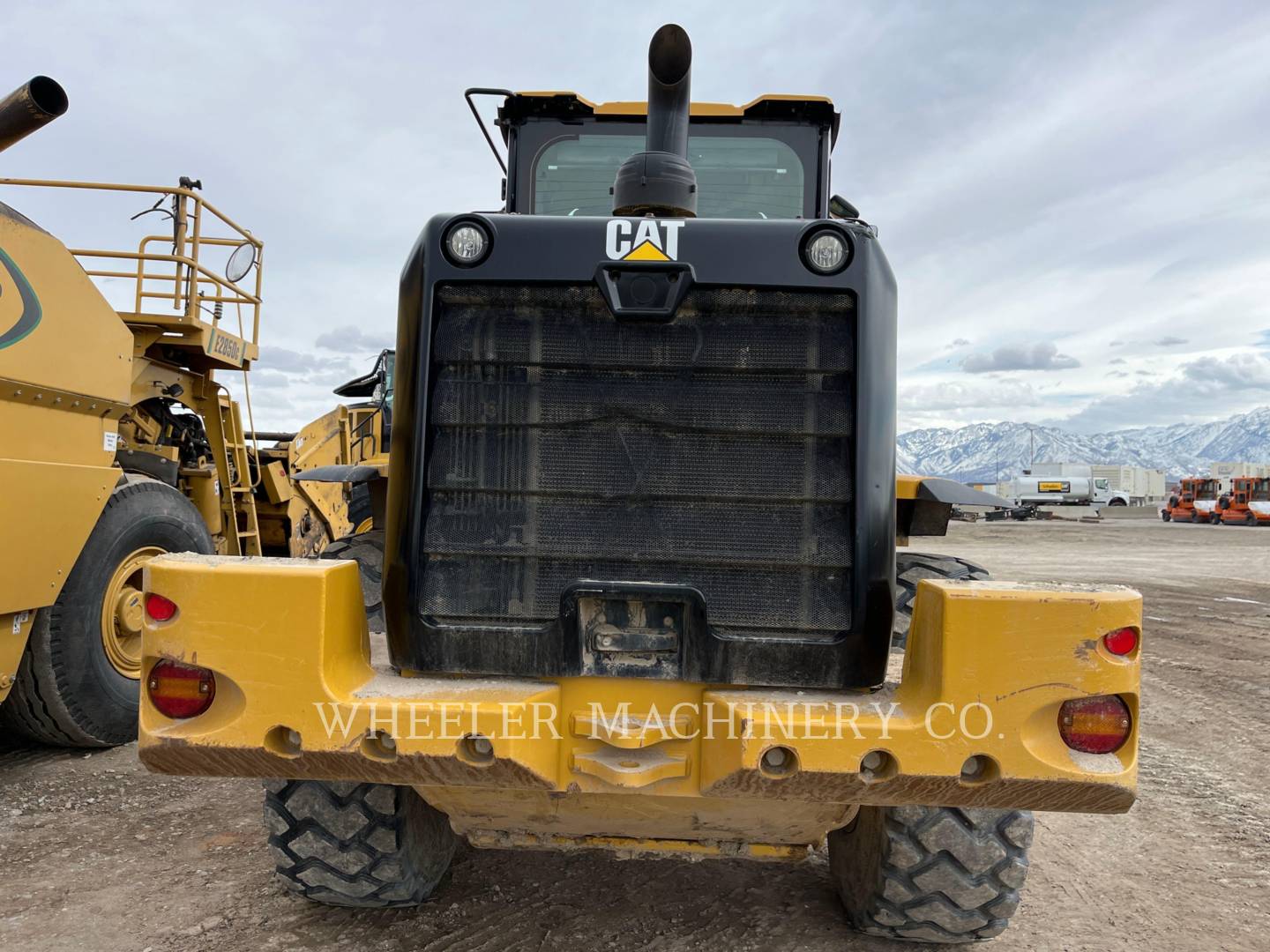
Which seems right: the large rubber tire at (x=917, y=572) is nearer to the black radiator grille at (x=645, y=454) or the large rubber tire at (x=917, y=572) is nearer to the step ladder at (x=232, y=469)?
the black radiator grille at (x=645, y=454)

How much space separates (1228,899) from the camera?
323cm

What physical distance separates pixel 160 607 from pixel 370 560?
1165 millimetres

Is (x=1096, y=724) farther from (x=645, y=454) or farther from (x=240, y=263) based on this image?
(x=240, y=263)

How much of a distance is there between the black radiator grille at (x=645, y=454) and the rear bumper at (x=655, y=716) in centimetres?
24

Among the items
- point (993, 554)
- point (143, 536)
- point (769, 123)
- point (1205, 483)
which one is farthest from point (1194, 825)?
point (1205, 483)

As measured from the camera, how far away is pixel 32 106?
334 centimetres

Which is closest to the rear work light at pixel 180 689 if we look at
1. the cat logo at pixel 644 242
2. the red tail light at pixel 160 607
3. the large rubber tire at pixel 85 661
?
the red tail light at pixel 160 607

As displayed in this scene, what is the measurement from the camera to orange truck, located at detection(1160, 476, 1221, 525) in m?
39.9

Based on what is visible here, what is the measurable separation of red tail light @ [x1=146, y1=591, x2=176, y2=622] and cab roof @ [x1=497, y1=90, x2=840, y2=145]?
265cm

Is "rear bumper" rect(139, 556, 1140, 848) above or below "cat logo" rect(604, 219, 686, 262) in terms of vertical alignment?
below

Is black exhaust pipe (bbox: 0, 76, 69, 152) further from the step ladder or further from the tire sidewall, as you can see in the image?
the step ladder

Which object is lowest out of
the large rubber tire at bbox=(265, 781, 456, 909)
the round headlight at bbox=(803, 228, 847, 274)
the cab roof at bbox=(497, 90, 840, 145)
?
the large rubber tire at bbox=(265, 781, 456, 909)

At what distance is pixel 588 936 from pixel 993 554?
18.2m

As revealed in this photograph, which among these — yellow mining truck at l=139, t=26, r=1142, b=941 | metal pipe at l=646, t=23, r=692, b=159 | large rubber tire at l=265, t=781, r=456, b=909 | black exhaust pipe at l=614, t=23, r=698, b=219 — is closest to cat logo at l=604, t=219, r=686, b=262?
yellow mining truck at l=139, t=26, r=1142, b=941
